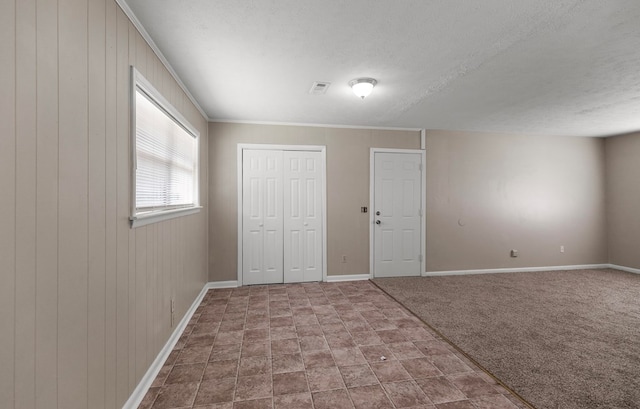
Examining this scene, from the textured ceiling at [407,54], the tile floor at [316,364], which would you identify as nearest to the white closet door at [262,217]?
the textured ceiling at [407,54]

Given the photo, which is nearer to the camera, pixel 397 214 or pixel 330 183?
pixel 330 183

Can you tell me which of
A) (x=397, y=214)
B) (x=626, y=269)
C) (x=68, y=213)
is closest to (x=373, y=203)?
(x=397, y=214)

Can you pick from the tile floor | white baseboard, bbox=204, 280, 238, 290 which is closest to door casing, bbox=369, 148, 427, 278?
the tile floor

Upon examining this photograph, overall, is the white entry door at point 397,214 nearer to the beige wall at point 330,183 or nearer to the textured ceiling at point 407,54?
the beige wall at point 330,183

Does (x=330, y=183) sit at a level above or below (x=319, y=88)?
below

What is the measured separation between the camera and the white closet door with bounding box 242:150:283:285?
4.22 m

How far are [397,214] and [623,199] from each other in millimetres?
4301

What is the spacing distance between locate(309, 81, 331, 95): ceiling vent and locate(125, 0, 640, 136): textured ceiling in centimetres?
6

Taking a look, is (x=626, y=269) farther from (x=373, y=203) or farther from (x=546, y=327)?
(x=373, y=203)

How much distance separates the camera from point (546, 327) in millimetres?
2840

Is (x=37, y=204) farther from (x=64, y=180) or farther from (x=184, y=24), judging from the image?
(x=184, y=24)

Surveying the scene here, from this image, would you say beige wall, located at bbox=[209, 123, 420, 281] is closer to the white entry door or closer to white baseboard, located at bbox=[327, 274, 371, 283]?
white baseboard, located at bbox=[327, 274, 371, 283]

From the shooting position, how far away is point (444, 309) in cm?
330

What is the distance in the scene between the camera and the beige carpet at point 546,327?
6.39 feet
